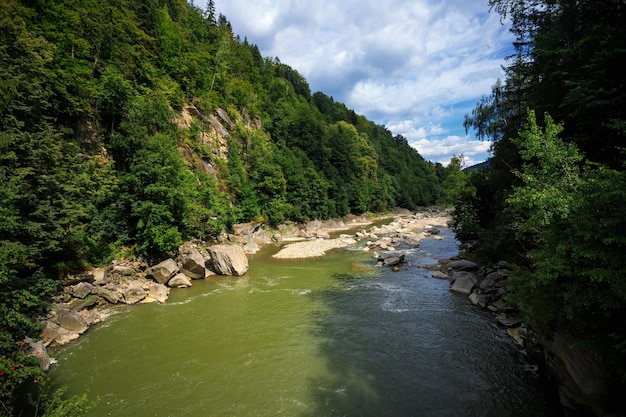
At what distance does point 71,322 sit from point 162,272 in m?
6.44

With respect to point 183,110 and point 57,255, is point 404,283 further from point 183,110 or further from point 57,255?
point 183,110

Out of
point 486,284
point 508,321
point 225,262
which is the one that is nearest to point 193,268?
point 225,262

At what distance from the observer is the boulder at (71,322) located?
41.8 ft

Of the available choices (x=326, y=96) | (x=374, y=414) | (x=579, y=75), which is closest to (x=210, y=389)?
(x=374, y=414)

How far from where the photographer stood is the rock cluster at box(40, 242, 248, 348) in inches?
505

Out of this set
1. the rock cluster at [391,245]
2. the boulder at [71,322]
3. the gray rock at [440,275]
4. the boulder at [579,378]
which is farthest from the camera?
the rock cluster at [391,245]

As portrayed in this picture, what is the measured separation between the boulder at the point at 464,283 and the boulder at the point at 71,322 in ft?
64.5

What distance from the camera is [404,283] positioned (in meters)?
18.8

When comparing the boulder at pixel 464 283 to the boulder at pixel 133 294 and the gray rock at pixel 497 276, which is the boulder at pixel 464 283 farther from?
the boulder at pixel 133 294

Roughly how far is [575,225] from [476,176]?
20.9 meters

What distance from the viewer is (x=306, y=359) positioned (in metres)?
10.7

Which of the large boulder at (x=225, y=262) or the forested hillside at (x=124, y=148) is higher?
the forested hillside at (x=124, y=148)

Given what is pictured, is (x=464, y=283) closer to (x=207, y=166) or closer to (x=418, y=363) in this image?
(x=418, y=363)

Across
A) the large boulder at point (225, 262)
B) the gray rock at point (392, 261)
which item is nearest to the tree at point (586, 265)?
the gray rock at point (392, 261)
